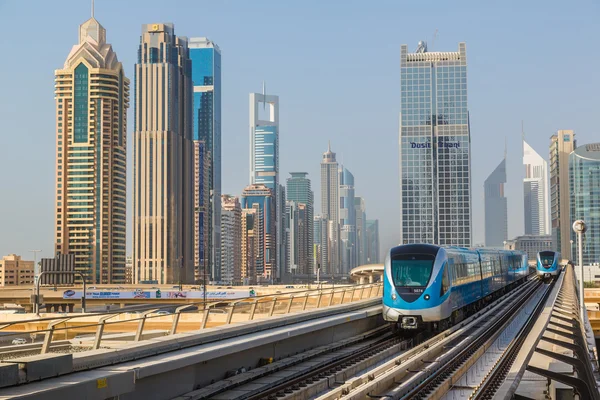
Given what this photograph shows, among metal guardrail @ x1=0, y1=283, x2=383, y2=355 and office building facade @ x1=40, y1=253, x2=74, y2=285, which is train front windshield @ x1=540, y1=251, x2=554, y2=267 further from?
office building facade @ x1=40, y1=253, x2=74, y2=285

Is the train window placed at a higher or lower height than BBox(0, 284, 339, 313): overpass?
higher

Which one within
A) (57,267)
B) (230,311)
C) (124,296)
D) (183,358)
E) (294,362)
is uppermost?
(230,311)

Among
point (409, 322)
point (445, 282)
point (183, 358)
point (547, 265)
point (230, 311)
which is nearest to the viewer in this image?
Answer: point (183, 358)

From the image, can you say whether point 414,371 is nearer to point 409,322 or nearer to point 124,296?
point 409,322

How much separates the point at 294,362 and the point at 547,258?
69205mm

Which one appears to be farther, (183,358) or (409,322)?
(409,322)

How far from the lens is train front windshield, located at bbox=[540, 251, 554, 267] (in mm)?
85375

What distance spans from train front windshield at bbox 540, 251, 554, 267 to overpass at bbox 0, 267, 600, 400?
57.0 metres

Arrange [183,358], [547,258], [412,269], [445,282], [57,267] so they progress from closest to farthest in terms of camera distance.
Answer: [183,358]
[412,269]
[445,282]
[547,258]
[57,267]

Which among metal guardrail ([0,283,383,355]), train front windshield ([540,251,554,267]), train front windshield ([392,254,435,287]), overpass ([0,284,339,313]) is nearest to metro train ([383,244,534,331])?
train front windshield ([392,254,435,287])

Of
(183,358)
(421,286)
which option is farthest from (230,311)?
(421,286)

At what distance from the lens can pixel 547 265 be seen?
8550cm

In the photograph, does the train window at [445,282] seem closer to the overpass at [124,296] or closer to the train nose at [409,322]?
the train nose at [409,322]

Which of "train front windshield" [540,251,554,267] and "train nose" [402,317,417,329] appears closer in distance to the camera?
"train nose" [402,317,417,329]
